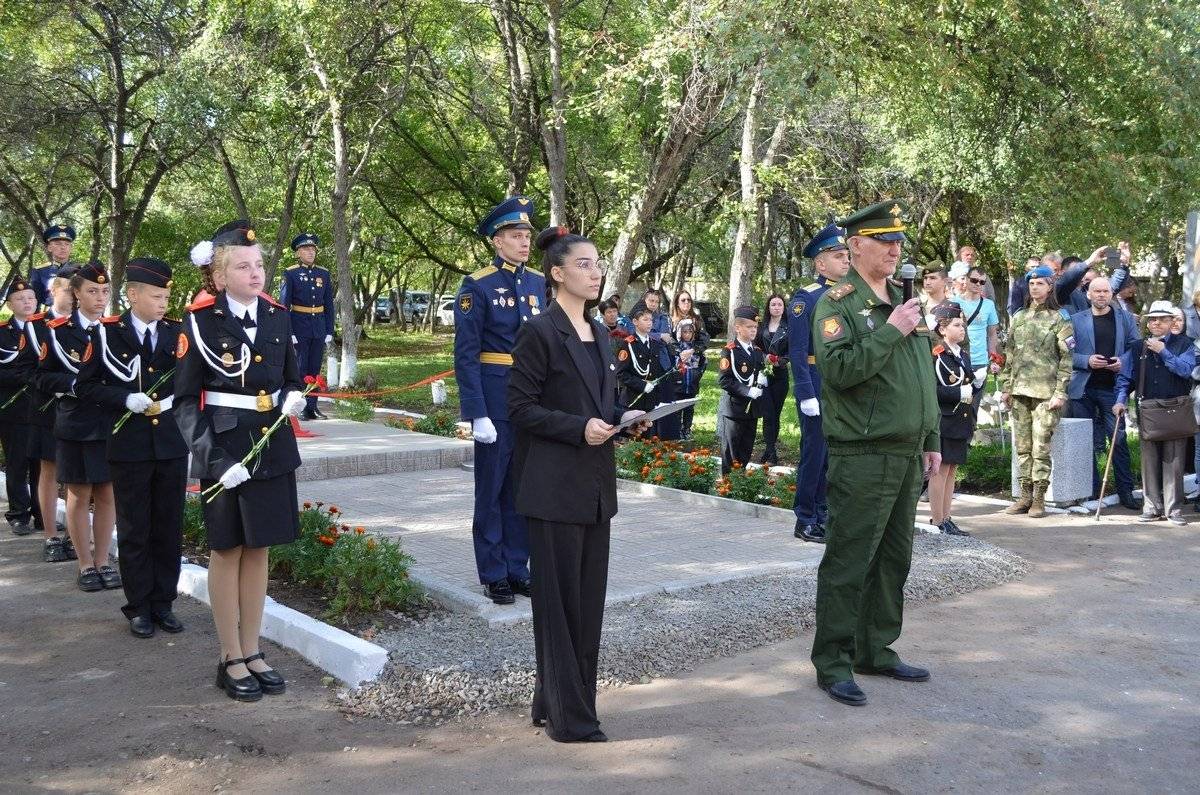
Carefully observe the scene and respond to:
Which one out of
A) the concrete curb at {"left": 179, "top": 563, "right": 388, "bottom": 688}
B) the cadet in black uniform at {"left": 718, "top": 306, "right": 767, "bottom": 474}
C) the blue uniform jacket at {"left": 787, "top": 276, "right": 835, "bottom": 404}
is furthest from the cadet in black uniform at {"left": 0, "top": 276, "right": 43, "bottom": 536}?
the cadet in black uniform at {"left": 718, "top": 306, "right": 767, "bottom": 474}

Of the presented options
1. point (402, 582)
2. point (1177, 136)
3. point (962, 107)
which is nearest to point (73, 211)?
point (962, 107)

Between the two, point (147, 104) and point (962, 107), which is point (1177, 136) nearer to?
point (962, 107)

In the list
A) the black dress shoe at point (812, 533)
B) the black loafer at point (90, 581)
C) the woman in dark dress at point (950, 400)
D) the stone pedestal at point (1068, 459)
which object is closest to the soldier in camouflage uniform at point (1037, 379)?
the stone pedestal at point (1068, 459)

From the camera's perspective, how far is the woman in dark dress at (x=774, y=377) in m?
12.1

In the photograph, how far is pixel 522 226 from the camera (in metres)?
6.41

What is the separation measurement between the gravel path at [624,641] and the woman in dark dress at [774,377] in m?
4.80

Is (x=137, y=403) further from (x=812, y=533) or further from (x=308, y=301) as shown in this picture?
(x=308, y=301)

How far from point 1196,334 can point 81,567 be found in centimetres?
1005

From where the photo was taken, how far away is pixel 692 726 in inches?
190

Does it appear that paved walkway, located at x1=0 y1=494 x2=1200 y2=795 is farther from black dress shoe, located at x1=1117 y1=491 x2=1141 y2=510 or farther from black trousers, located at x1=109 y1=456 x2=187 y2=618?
black dress shoe, located at x1=1117 y1=491 x2=1141 y2=510

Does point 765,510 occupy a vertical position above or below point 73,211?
below

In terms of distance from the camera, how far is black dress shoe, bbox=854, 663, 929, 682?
5.47m

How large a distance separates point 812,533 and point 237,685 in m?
4.55

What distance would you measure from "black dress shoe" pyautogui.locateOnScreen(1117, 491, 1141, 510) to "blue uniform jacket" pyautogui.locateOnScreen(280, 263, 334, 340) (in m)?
9.89
